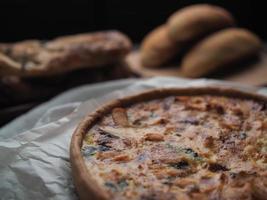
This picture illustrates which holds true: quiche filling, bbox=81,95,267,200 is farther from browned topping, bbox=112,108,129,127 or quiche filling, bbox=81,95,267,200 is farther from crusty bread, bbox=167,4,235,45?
crusty bread, bbox=167,4,235,45

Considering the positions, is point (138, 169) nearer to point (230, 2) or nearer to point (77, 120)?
point (77, 120)

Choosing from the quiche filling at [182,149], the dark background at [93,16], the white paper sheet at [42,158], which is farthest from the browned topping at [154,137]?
the dark background at [93,16]

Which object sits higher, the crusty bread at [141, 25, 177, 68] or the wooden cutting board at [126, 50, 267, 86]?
the crusty bread at [141, 25, 177, 68]

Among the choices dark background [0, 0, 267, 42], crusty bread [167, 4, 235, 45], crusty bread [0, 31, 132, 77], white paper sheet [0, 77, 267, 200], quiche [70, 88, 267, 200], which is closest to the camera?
quiche [70, 88, 267, 200]

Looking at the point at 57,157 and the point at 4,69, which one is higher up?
the point at 4,69

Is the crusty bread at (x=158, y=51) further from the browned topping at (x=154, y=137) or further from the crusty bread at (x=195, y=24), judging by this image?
the browned topping at (x=154, y=137)

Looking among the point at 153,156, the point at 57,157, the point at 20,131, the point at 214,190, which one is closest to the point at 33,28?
the point at 20,131

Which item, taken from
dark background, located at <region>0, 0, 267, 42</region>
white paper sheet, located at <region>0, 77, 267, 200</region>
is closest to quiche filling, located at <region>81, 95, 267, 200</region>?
white paper sheet, located at <region>0, 77, 267, 200</region>
